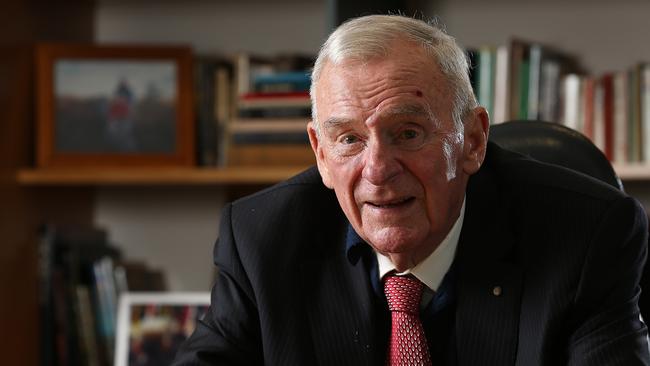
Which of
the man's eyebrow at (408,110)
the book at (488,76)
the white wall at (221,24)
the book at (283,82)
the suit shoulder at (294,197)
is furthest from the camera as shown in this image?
the white wall at (221,24)

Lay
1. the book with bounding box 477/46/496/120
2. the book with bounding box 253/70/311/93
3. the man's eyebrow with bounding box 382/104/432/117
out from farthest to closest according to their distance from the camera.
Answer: the book with bounding box 253/70/311/93
the book with bounding box 477/46/496/120
the man's eyebrow with bounding box 382/104/432/117

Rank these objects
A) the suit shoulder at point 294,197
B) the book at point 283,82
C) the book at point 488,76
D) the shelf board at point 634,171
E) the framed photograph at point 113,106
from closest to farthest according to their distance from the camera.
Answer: the suit shoulder at point 294,197 < the shelf board at point 634,171 < the book at point 488,76 < the book at point 283,82 < the framed photograph at point 113,106

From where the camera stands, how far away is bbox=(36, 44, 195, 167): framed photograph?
9.53 ft

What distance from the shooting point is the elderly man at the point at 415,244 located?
1372 mm

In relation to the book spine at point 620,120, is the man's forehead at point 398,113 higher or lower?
higher

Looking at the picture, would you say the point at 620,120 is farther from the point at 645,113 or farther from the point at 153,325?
the point at 153,325

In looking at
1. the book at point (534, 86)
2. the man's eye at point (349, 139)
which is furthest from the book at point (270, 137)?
the man's eye at point (349, 139)

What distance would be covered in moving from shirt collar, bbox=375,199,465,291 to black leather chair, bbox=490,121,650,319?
26cm

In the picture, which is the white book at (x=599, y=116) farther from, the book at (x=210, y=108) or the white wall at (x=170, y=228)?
the white wall at (x=170, y=228)

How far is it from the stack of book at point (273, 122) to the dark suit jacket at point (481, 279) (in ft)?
3.69

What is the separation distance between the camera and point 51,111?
115 inches

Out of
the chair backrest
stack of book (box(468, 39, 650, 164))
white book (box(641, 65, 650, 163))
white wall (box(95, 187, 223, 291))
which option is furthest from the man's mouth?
white wall (box(95, 187, 223, 291))

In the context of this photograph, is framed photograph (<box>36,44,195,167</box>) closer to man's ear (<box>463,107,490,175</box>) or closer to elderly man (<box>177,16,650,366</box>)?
elderly man (<box>177,16,650,366</box>)

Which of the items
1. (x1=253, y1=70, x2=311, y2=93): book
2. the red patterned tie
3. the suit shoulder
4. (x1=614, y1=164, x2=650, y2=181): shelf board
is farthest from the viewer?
(x1=253, y1=70, x2=311, y2=93): book
